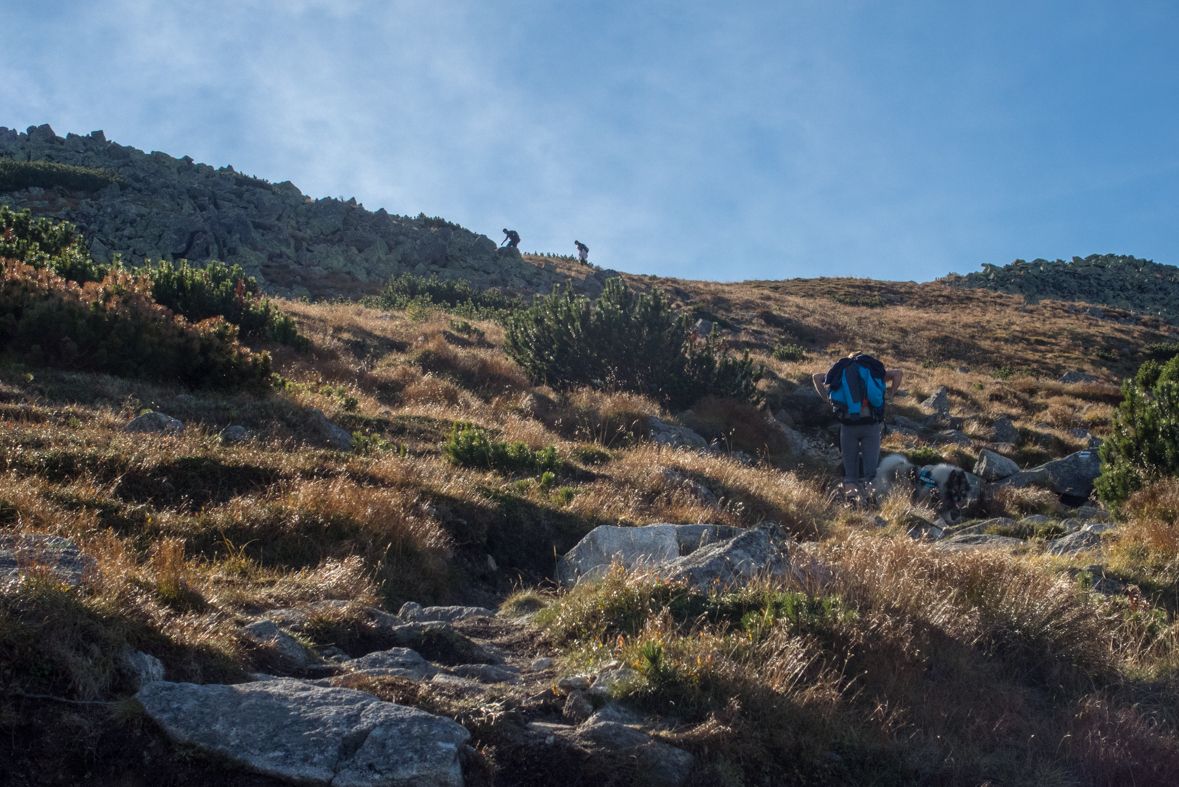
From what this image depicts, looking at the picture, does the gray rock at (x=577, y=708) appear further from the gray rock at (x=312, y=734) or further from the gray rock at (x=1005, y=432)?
the gray rock at (x=1005, y=432)

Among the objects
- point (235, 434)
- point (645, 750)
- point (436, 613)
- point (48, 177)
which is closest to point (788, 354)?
point (235, 434)

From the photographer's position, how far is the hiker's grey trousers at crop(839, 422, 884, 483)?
9.70 meters

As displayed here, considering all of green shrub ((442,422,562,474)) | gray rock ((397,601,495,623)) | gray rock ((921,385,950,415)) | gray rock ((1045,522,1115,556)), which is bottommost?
gray rock ((397,601,495,623))

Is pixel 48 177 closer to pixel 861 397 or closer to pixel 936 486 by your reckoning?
pixel 861 397

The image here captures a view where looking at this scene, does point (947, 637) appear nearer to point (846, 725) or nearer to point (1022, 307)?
point (846, 725)

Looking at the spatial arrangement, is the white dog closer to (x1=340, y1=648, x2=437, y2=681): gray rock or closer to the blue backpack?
the blue backpack

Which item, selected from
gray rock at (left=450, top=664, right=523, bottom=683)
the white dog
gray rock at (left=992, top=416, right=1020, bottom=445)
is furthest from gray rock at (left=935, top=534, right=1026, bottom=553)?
gray rock at (left=992, top=416, right=1020, bottom=445)

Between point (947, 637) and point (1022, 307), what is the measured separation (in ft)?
161

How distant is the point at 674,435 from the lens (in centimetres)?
1202

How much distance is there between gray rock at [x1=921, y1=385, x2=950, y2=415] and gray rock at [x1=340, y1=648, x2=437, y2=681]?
1745 centimetres

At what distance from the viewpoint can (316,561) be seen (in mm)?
5027

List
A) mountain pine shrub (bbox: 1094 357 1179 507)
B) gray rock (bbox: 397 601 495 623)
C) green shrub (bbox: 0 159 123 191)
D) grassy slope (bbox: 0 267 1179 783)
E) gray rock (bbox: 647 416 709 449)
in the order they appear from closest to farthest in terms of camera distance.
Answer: grassy slope (bbox: 0 267 1179 783) → gray rock (bbox: 397 601 495 623) → mountain pine shrub (bbox: 1094 357 1179 507) → gray rock (bbox: 647 416 709 449) → green shrub (bbox: 0 159 123 191)

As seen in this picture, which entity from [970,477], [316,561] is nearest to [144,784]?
[316,561]

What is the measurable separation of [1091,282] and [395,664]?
72.9 metres
